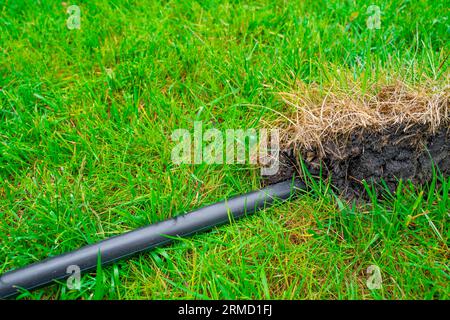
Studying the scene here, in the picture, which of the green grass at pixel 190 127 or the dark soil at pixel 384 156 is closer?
the green grass at pixel 190 127

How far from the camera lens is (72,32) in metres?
2.62

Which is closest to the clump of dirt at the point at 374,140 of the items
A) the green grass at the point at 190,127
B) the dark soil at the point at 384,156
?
the dark soil at the point at 384,156

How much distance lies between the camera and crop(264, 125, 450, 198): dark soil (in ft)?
6.16

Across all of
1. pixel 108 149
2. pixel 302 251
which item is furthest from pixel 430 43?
pixel 108 149

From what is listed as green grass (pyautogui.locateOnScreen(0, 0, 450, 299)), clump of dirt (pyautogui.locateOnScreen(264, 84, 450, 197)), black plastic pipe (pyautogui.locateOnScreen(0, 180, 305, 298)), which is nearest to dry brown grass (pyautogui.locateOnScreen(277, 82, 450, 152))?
clump of dirt (pyautogui.locateOnScreen(264, 84, 450, 197))

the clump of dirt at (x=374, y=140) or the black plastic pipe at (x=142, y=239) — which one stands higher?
the clump of dirt at (x=374, y=140)

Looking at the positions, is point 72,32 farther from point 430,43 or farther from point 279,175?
point 430,43

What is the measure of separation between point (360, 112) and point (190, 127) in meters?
0.79

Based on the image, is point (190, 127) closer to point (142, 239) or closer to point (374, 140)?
point (142, 239)

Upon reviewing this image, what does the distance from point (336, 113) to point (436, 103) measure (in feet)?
1.33

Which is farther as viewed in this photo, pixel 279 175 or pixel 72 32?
pixel 72 32

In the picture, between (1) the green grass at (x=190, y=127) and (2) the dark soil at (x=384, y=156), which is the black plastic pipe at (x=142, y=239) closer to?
(1) the green grass at (x=190, y=127)

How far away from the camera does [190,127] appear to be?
217 cm

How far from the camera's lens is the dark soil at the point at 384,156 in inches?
73.9
